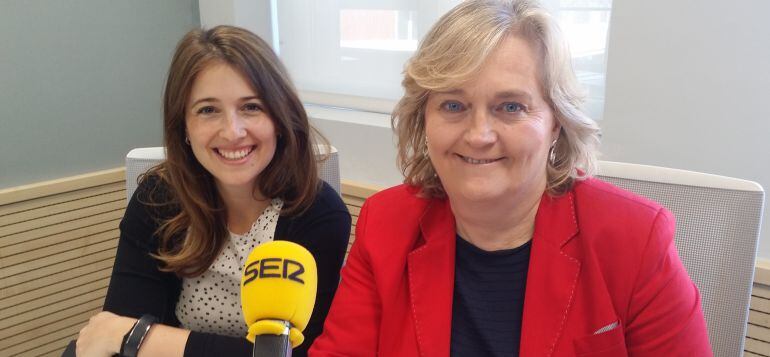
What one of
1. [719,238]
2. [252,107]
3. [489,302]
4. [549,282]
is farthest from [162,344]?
[719,238]

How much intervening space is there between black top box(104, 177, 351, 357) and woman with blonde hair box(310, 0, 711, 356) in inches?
7.5

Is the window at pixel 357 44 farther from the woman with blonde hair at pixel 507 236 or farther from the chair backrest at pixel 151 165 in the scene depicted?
the woman with blonde hair at pixel 507 236

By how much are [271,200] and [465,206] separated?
590mm

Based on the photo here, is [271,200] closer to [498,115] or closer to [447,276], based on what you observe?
[447,276]

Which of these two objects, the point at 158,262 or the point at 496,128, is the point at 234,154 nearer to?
the point at 158,262

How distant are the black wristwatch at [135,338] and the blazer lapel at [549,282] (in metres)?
0.79

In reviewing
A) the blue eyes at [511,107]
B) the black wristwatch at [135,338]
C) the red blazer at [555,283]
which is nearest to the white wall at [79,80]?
the black wristwatch at [135,338]

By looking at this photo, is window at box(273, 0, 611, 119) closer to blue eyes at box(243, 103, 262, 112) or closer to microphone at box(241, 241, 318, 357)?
blue eyes at box(243, 103, 262, 112)

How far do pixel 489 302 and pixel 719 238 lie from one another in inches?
18.7

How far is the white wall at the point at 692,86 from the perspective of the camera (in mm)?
1555

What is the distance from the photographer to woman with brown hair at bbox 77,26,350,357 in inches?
56.7

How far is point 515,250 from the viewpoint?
1188 mm

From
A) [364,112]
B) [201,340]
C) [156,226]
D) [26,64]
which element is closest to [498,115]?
[201,340]

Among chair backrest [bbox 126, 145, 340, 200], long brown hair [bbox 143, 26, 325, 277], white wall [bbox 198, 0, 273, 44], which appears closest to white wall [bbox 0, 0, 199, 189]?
white wall [bbox 198, 0, 273, 44]
